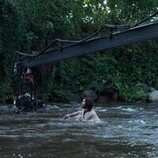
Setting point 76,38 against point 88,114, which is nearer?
point 88,114

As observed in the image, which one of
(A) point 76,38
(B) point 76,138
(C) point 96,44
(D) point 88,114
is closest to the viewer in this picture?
(B) point 76,138

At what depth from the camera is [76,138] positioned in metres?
12.0

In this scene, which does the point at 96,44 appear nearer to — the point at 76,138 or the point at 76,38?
the point at 76,138

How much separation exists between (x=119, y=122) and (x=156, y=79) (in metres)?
19.4

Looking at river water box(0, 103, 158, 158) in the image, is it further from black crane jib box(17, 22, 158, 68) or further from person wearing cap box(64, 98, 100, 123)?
black crane jib box(17, 22, 158, 68)

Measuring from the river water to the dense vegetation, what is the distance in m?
9.01

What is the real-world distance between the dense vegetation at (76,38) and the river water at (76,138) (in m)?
9.01

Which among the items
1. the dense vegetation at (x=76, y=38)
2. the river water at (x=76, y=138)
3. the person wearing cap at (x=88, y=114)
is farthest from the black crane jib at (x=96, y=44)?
the dense vegetation at (x=76, y=38)

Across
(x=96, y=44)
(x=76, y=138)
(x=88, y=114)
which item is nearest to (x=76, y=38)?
(x=96, y=44)

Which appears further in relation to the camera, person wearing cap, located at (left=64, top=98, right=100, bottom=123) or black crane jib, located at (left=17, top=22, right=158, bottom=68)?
person wearing cap, located at (left=64, top=98, right=100, bottom=123)

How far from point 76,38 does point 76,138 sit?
63.6 feet

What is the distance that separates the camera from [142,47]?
3628 cm

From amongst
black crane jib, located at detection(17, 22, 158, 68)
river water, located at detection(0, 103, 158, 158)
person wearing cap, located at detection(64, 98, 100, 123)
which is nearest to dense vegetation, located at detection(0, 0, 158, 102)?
black crane jib, located at detection(17, 22, 158, 68)

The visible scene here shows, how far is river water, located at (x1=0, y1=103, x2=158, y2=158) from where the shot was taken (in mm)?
9930
